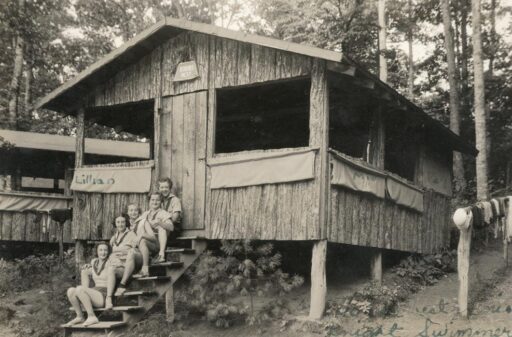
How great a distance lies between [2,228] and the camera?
14641mm

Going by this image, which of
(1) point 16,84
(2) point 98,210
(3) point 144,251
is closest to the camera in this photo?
(3) point 144,251

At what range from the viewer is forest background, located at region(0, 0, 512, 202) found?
21000mm

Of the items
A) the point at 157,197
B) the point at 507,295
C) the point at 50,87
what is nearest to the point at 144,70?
the point at 157,197

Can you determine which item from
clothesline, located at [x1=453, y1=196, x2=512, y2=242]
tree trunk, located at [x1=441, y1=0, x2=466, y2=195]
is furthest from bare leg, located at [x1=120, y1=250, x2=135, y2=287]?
tree trunk, located at [x1=441, y1=0, x2=466, y2=195]

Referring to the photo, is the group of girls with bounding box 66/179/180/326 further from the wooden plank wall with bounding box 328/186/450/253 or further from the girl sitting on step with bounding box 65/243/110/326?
the wooden plank wall with bounding box 328/186/450/253

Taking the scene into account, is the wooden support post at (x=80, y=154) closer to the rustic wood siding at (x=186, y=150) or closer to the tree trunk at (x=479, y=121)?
the rustic wood siding at (x=186, y=150)

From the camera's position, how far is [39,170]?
18.6 meters

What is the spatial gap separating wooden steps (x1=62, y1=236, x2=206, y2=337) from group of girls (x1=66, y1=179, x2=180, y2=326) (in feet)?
0.40

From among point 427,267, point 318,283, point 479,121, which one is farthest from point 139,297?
point 479,121

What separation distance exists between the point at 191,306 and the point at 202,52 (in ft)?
15.1

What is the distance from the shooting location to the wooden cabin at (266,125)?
9.25 meters

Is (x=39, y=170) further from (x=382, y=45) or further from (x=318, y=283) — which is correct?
(x=382, y=45)

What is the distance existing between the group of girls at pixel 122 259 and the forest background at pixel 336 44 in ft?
30.4

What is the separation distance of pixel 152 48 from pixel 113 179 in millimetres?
2689
